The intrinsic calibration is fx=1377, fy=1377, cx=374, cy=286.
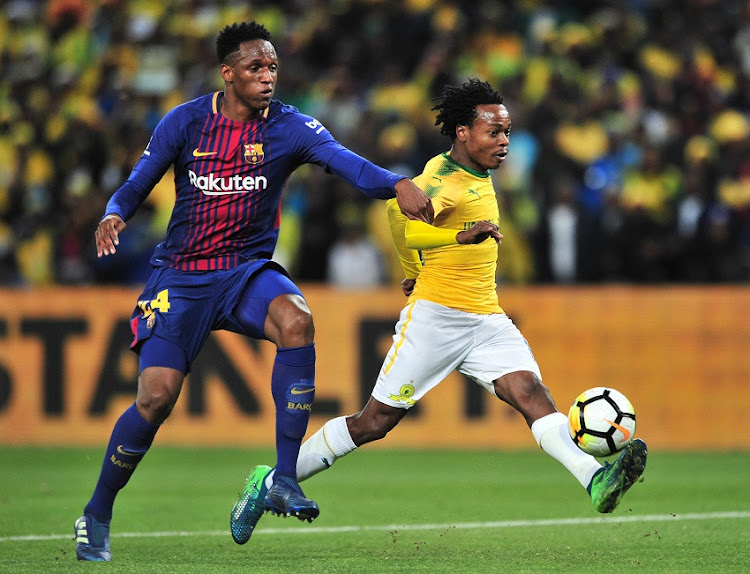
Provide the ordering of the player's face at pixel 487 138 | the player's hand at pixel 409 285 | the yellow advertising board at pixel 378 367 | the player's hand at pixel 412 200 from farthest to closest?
the yellow advertising board at pixel 378 367
the player's hand at pixel 409 285
the player's face at pixel 487 138
the player's hand at pixel 412 200

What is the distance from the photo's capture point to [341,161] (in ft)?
21.8

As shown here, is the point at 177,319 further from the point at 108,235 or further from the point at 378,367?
the point at 378,367

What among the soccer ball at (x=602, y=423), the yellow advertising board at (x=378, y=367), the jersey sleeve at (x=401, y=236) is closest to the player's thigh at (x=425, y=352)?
the jersey sleeve at (x=401, y=236)

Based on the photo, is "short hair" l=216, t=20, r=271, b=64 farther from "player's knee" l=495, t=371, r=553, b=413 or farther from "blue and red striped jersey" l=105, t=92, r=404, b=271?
"player's knee" l=495, t=371, r=553, b=413

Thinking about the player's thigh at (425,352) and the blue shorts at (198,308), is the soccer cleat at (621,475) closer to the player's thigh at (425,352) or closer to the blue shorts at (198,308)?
the player's thigh at (425,352)

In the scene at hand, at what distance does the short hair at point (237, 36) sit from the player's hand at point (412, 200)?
1.22 m

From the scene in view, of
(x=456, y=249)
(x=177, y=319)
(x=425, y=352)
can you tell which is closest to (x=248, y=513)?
(x=177, y=319)

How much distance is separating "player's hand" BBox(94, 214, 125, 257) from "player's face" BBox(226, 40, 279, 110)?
0.93 meters

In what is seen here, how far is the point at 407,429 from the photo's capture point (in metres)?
12.7

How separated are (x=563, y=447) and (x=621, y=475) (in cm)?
54

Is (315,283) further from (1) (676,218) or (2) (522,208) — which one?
(1) (676,218)

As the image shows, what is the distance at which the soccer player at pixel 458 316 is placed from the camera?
7066mm

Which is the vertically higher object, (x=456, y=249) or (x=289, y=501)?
(x=456, y=249)

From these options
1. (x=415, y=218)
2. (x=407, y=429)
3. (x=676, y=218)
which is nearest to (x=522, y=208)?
(x=676, y=218)
